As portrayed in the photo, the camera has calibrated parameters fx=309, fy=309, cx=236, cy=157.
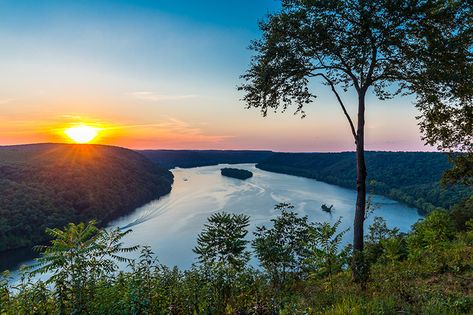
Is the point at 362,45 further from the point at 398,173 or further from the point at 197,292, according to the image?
the point at 398,173

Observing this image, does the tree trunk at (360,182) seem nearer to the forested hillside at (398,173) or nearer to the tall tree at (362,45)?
the tall tree at (362,45)

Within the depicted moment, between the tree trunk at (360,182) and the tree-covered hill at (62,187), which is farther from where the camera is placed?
the tree-covered hill at (62,187)

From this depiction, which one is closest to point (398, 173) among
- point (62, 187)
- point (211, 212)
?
point (211, 212)

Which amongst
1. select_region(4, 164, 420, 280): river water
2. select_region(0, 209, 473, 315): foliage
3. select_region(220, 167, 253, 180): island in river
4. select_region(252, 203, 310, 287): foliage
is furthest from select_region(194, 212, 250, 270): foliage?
select_region(220, 167, 253, 180): island in river

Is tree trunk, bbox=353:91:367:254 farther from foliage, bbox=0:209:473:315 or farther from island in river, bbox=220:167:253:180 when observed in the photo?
island in river, bbox=220:167:253:180

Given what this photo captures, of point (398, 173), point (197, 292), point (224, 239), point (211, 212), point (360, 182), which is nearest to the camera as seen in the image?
point (197, 292)

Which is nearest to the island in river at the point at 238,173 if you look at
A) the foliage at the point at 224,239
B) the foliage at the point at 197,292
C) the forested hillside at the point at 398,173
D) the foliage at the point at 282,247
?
the forested hillside at the point at 398,173

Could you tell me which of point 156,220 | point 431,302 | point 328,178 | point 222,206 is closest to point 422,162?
point 328,178
